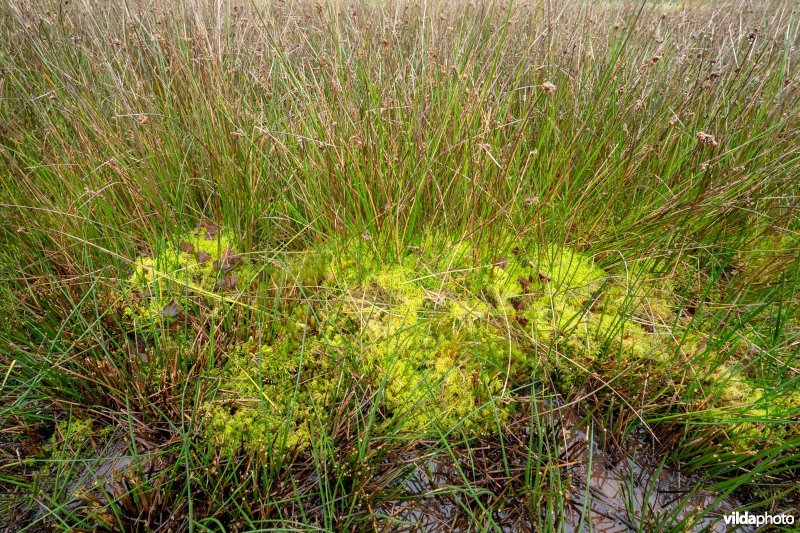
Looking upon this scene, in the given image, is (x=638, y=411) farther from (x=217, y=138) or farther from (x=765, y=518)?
(x=217, y=138)

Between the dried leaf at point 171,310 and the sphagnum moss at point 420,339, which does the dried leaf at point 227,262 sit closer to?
the sphagnum moss at point 420,339

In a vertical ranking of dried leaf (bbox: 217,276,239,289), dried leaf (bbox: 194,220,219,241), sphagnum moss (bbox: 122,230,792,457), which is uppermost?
dried leaf (bbox: 194,220,219,241)

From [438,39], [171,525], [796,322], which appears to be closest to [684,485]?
[796,322]

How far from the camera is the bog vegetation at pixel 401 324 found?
1.19 metres

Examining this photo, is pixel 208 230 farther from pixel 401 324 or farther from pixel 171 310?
pixel 401 324

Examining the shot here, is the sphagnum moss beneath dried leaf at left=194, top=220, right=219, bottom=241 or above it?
beneath

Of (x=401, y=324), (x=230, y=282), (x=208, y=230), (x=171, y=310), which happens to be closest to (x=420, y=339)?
(x=401, y=324)

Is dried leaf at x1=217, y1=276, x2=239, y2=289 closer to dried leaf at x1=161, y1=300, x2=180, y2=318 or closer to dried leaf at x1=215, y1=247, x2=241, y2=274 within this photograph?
→ dried leaf at x1=215, y1=247, x2=241, y2=274

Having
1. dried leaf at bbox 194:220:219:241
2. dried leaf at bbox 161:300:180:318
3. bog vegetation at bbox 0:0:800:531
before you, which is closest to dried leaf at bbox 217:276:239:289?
bog vegetation at bbox 0:0:800:531

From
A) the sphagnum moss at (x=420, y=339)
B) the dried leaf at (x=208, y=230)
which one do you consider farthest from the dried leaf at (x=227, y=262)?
the dried leaf at (x=208, y=230)

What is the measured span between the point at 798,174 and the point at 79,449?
2775 millimetres

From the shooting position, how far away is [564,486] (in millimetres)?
1163

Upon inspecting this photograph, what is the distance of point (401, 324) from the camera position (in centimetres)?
158

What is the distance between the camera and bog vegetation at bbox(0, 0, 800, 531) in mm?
1194
